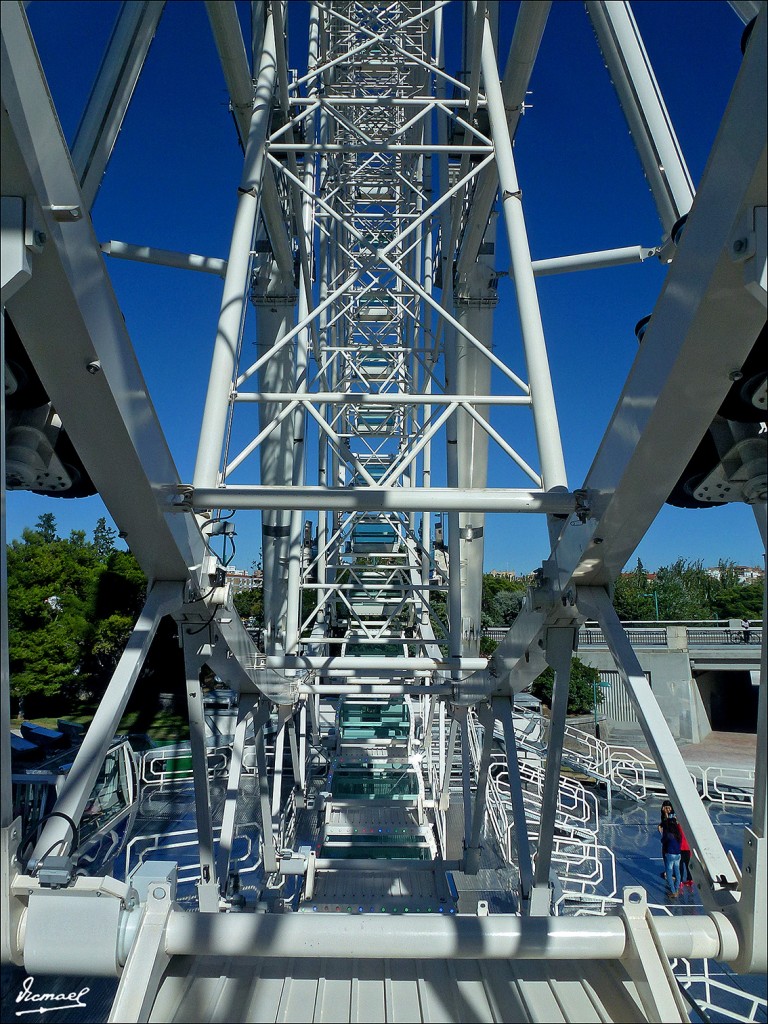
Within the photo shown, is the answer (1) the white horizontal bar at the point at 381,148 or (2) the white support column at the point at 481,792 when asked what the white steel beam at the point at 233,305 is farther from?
(2) the white support column at the point at 481,792

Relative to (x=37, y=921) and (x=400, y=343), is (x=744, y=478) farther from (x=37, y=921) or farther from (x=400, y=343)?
(x=400, y=343)

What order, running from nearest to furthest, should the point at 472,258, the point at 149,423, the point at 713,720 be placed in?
the point at 149,423
the point at 472,258
the point at 713,720

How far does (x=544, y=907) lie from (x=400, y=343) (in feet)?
30.7

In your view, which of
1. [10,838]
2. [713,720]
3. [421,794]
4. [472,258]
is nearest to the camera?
[10,838]

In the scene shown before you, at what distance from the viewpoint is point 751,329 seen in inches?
94.7

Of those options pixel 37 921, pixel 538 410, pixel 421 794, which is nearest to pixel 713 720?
pixel 421 794

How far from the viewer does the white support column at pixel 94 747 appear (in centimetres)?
274

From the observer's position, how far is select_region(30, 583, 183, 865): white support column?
8.99 feet

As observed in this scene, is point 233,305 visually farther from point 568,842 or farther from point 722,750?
point 722,750

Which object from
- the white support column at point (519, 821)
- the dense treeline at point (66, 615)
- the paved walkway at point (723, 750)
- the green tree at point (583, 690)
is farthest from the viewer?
the green tree at point (583, 690)

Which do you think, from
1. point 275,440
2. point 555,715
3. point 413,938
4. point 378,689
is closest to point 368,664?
point 378,689

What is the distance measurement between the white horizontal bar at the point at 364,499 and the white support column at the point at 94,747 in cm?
76

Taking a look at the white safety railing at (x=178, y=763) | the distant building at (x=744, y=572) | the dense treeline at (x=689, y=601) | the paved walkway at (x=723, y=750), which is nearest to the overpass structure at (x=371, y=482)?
the white safety railing at (x=178, y=763)

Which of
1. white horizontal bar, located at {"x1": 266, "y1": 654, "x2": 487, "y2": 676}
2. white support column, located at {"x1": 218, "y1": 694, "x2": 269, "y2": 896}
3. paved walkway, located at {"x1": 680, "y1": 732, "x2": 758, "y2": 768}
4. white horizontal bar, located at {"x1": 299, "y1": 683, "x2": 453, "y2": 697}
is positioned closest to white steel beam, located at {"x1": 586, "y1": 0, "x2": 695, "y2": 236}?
white horizontal bar, located at {"x1": 266, "y1": 654, "x2": 487, "y2": 676}
